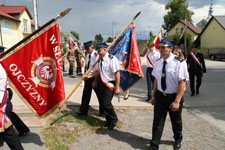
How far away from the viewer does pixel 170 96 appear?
10.3ft

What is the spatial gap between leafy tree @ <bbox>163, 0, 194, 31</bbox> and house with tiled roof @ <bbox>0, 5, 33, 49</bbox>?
37580 mm

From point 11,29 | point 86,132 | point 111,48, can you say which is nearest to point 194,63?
point 111,48

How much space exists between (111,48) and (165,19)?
54.3 m

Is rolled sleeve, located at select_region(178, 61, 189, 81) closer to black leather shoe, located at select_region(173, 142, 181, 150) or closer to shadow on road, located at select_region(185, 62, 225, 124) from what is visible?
black leather shoe, located at select_region(173, 142, 181, 150)

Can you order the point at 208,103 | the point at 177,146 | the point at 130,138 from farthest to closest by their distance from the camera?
1. the point at 208,103
2. the point at 130,138
3. the point at 177,146

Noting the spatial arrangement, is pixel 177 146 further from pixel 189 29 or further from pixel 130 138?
pixel 189 29

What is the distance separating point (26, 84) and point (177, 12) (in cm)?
5519

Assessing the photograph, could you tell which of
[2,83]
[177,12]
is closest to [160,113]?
[2,83]

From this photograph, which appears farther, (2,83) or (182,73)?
(182,73)

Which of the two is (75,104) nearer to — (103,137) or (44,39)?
(103,137)

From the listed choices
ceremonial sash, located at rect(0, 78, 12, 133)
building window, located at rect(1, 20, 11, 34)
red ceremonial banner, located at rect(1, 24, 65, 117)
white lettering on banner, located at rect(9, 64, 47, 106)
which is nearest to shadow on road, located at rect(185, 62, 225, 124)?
red ceremonial banner, located at rect(1, 24, 65, 117)

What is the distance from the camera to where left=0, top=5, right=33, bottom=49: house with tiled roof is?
84.4 ft

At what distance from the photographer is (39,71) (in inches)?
135

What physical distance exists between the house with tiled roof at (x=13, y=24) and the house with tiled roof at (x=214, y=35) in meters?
31.7
